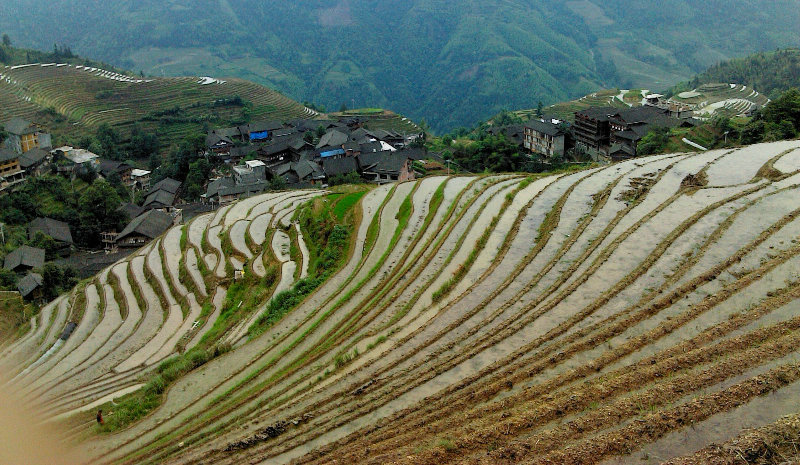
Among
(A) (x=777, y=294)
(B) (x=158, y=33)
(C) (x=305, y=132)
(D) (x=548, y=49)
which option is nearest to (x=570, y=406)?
(A) (x=777, y=294)

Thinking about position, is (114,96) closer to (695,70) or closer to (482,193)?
(482,193)

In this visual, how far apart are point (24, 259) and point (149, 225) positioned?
653 cm

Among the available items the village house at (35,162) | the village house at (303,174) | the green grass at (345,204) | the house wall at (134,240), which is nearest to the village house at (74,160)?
the village house at (35,162)

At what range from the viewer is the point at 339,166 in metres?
38.5

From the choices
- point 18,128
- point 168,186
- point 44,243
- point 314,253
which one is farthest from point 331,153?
Answer: point 314,253

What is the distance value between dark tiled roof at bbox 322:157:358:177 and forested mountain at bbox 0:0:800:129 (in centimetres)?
4933

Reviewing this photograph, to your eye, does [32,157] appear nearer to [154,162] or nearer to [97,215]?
[97,215]

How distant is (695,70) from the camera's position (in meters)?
106

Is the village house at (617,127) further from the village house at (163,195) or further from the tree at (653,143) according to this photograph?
the village house at (163,195)

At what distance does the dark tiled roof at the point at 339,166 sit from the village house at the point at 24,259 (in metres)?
17.1

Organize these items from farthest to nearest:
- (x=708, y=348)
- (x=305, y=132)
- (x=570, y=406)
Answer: (x=305, y=132) < (x=708, y=348) < (x=570, y=406)

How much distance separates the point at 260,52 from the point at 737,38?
101024 mm

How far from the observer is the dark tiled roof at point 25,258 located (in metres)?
26.1

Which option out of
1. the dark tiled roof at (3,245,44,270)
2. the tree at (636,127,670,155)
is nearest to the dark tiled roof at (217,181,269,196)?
the dark tiled roof at (3,245,44,270)
